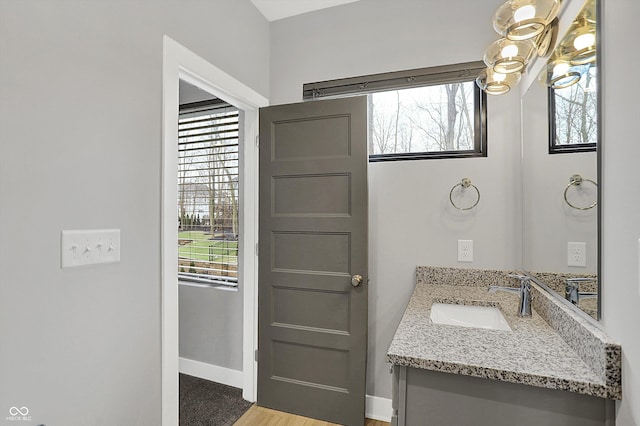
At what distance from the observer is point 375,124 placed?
2.31 m

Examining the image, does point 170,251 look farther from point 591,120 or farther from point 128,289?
point 591,120

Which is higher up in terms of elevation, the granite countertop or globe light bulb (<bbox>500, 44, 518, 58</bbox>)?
globe light bulb (<bbox>500, 44, 518, 58</bbox>)

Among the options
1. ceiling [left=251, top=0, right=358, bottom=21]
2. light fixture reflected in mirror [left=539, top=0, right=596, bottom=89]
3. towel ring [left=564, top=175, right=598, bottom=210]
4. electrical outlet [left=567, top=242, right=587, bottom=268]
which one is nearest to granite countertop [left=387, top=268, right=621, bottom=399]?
electrical outlet [left=567, top=242, right=587, bottom=268]

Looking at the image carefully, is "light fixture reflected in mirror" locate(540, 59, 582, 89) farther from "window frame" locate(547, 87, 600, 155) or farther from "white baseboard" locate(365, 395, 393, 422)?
"white baseboard" locate(365, 395, 393, 422)

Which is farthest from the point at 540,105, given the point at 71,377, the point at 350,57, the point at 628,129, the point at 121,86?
the point at 71,377

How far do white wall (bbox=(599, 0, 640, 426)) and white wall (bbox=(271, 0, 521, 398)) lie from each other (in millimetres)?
978

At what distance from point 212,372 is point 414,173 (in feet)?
6.96

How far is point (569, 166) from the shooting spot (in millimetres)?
1247

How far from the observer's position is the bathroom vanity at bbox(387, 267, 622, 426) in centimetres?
94

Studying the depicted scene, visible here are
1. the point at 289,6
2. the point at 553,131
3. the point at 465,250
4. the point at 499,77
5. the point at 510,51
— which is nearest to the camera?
the point at 553,131

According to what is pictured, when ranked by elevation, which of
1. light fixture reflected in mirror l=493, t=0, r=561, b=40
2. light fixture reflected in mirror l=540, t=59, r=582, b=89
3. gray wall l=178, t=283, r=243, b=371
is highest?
light fixture reflected in mirror l=493, t=0, r=561, b=40

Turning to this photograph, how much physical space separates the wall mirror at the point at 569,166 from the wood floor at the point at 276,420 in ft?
4.84

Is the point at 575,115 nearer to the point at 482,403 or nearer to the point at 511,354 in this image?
the point at 511,354

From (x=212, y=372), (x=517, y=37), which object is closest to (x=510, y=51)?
(x=517, y=37)
